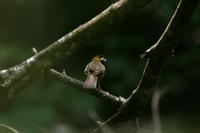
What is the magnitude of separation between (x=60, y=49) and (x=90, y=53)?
3563mm

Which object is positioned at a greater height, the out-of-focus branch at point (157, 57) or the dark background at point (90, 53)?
the dark background at point (90, 53)

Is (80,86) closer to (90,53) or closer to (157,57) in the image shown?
(157,57)

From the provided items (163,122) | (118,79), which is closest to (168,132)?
(163,122)

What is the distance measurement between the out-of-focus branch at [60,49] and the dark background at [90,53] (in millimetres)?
2756

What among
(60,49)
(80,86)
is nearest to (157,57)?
(60,49)

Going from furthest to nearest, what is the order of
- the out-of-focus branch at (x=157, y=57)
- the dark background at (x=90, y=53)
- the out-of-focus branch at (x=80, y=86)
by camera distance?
the dark background at (x=90, y=53) < the out-of-focus branch at (x=80, y=86) < the out-of-focus branch at (x=157, y=57)

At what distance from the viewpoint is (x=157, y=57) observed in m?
2.37

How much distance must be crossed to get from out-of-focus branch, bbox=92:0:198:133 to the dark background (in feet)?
8.75

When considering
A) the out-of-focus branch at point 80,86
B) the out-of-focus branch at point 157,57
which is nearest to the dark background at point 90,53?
the out-of-focus branch at point 80,86

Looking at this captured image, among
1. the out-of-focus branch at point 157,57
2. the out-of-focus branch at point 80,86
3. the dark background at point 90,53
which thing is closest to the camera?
the out-of-focus branch at point 157,57

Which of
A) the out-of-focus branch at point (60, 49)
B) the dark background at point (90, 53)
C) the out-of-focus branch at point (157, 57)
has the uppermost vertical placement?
the dark background at point (90, 53)

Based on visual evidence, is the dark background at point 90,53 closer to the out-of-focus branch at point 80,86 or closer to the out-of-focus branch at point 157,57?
the out-of-focus branch at point 80,86

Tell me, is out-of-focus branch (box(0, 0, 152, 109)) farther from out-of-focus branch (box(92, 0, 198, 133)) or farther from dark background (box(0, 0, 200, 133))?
dark background (box(0, 0, 200, 133))

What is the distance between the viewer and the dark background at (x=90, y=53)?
541cm
